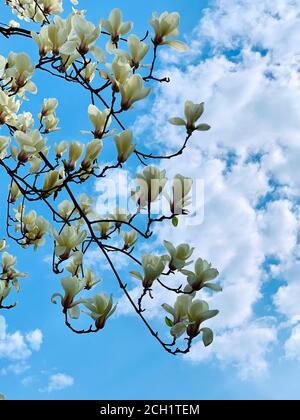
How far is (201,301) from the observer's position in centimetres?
209

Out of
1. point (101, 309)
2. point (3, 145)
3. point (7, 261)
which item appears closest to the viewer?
point (101, 309)

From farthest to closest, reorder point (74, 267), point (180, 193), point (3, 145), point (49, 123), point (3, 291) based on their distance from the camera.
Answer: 1. point (49, 123)
2. point (3, 291)
3. point (3, 145)
4. point (74, 267)
5. point (180, 193)

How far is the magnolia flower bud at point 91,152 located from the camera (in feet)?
7.58

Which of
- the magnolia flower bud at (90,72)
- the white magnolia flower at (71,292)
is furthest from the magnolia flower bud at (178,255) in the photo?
the magnolia flower bud at (90,72)

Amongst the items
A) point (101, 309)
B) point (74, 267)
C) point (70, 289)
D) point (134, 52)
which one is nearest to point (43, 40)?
point (134, 52)

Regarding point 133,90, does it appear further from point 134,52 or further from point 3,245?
point 3,245

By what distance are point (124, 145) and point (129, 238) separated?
66cm

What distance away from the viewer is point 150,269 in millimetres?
2150

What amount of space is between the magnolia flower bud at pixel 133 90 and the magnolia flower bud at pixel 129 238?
74cm

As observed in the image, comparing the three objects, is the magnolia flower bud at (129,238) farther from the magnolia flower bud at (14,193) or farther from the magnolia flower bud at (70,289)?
the magnolia flower bud at (14,193)

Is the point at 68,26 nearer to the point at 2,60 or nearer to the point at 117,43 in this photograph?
the point at 117,43

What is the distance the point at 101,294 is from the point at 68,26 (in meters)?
1.22

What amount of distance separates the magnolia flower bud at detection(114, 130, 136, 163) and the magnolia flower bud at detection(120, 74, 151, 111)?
0.13 metres
